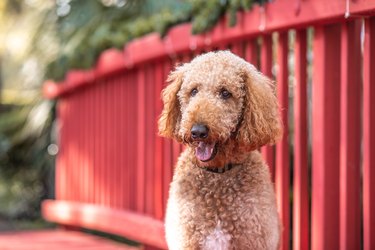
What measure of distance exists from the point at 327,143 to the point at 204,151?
75 centimetres

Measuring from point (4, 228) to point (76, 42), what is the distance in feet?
8.37

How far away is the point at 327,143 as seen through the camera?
10.8 feet

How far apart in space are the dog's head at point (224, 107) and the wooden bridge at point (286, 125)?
438mm

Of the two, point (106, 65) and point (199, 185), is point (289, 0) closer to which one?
point (199, 185)

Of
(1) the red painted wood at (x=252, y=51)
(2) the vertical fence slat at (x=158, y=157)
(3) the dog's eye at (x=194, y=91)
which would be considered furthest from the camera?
(2) the vertical fence slat at (x=158, y=157)

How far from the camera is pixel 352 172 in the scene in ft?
10.5

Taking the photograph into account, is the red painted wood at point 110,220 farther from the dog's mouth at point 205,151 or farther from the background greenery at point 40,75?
the dog's mouth at point 205,151

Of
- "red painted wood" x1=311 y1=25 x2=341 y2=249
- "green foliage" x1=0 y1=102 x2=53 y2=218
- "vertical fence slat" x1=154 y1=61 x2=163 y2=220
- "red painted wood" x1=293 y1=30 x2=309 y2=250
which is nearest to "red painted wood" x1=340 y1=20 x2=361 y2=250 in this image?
"red painted wood" x1=311 y1=25 x2=341 y2=249

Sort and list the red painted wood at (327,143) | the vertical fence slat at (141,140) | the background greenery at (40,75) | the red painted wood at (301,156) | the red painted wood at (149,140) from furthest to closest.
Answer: the background greenery at (40,75), the vertical fence slat at (141,140), the red painted wood at (149,140), the red painted wood at (301,156), the red painted wood at (327,143)

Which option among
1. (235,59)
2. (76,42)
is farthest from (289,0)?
(76,42)

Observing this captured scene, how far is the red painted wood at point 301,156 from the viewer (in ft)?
11.5

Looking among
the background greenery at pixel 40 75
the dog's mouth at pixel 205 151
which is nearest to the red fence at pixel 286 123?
the dog's mouth at pixel 205 151

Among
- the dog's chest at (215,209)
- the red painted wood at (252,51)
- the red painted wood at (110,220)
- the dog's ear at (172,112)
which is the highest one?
the red painted wood at (252,51)

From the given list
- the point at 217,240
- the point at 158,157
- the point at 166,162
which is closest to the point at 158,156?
the point at 158,157
